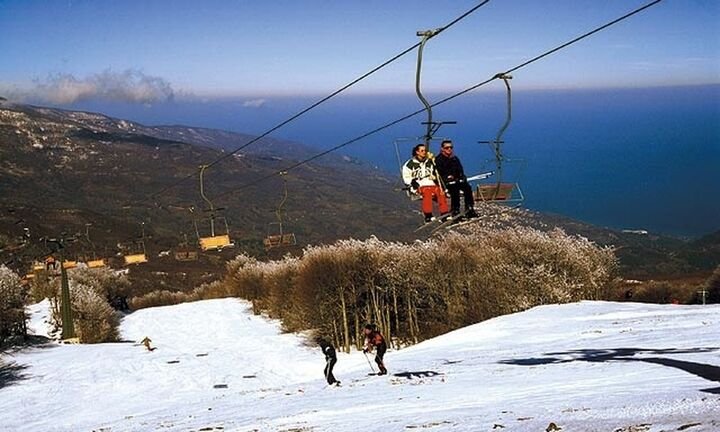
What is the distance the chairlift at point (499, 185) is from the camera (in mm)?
15422

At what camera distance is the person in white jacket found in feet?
56.0

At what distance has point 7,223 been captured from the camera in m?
178

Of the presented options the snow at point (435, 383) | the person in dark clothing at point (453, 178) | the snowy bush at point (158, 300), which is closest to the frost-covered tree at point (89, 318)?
the snow at point (435, 383)

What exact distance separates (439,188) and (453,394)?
7072 millimetres

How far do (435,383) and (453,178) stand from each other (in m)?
9.77

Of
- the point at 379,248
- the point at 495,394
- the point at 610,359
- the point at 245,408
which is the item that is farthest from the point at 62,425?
the point at 379,248

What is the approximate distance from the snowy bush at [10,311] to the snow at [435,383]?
264cm

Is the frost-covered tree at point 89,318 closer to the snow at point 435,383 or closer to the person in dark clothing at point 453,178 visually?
the snow at point 435,383

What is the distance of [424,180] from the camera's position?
1719 centimetres

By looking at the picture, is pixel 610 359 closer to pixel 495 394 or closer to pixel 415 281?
pixel 495 394

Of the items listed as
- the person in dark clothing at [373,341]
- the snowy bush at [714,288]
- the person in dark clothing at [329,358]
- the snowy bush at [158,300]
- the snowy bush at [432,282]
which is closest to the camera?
the person in dark clothing at [329,358]

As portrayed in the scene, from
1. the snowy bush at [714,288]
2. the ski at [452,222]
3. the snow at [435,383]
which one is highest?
the ski at [452,222]

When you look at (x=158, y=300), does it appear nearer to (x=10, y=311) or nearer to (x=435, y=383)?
(x=10, y=311)

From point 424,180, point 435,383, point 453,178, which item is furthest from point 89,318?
point 453,178
